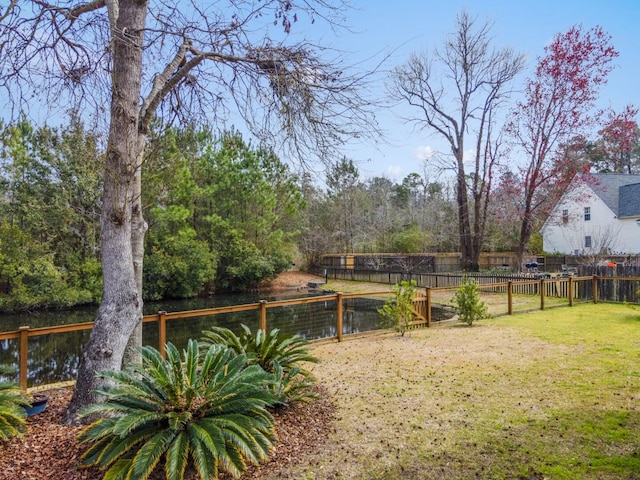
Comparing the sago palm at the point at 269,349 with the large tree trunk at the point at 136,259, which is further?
the sago palm at the point at 269,349

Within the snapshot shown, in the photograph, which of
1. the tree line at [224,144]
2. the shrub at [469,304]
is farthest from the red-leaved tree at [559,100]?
the shrub at [469,304]

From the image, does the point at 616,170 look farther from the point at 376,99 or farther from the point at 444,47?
the point at 376,99

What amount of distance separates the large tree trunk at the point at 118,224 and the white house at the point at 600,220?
23.0 meters

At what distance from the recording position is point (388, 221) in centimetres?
3000

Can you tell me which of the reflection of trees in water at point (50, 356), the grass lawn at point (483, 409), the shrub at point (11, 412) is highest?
the shrub at point (11, 412)

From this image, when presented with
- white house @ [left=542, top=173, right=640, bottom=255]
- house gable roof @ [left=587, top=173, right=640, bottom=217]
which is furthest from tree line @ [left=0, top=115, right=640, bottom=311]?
house gable roof @ [left=587, top=173, right=640, bottom=217]

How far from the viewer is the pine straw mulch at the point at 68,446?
249cm

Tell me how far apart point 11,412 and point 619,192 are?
3085 cm

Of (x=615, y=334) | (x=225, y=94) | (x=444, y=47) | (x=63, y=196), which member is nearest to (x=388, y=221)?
(x=444, y=47)

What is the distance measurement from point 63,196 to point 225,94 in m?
14.6

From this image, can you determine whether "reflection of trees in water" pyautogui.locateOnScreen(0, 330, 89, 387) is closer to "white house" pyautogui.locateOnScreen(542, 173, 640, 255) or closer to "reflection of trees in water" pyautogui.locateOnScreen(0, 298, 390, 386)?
"reflection of trees in water" pyautogui.locateOnScreen(0, 298, 390, 386)

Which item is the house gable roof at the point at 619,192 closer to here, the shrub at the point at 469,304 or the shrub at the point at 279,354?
the shrub at the point at 469,304

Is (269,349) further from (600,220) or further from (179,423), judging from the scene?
(600,220)

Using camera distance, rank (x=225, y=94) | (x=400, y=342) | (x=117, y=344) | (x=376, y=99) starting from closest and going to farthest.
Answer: (x=117, y=344), (x=376, y=99), (x=225, y=94), (x=400, y=342)
